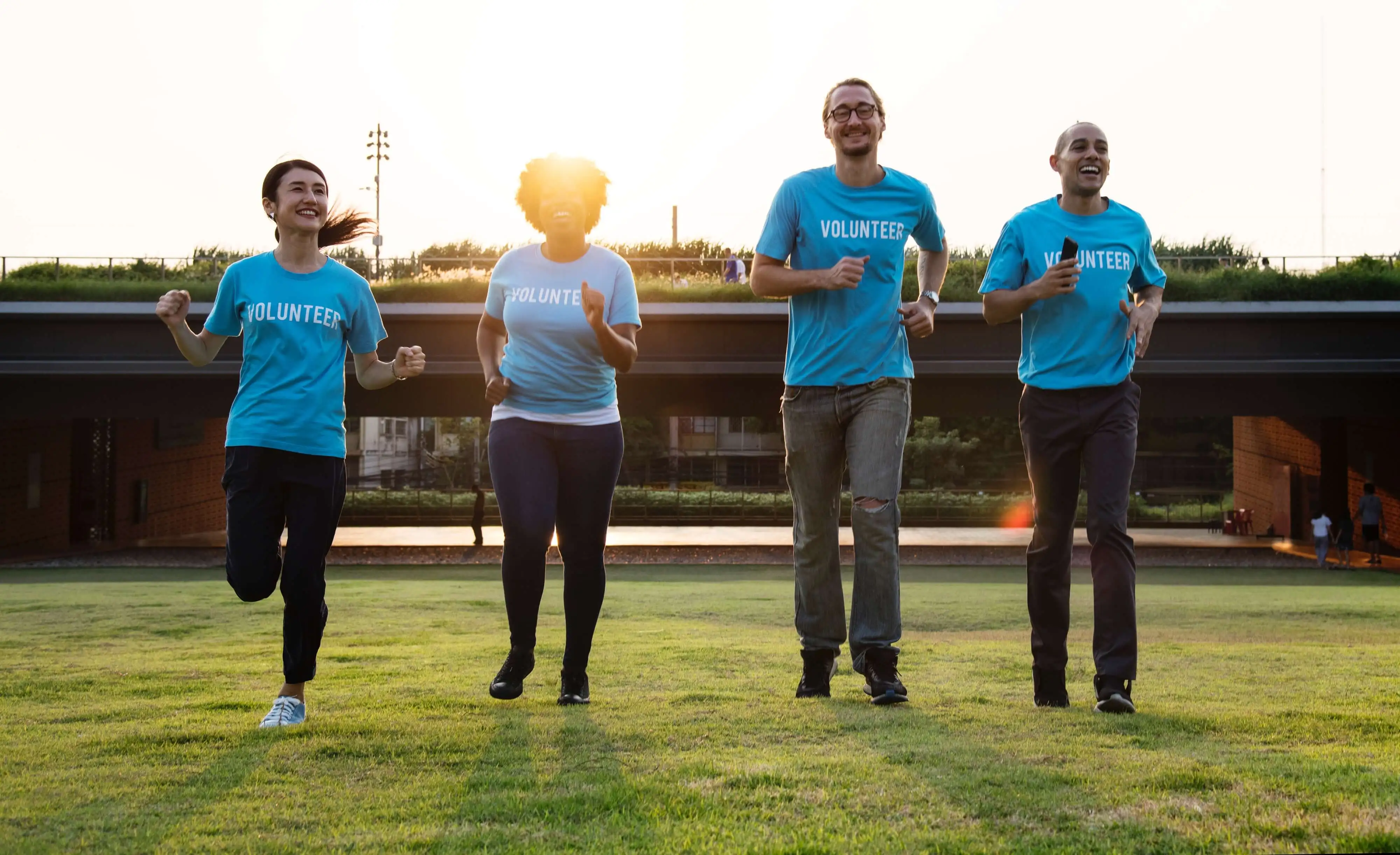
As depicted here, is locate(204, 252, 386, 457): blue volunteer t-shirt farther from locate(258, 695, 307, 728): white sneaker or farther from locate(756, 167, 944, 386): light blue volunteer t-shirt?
locate(756, 167, 944, 386): light blue volunteer t-shirt

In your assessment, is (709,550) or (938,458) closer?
(709,550)

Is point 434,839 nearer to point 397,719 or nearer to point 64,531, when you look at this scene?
point 397,719

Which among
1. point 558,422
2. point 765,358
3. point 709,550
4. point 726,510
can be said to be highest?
point 765,358

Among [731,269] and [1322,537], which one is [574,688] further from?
[731,269]

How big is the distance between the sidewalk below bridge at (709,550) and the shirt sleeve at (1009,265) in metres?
16.6

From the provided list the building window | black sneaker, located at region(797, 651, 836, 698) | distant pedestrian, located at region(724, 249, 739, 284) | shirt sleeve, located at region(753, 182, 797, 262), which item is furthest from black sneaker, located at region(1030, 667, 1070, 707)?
the building window

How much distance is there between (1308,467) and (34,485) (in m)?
32.7

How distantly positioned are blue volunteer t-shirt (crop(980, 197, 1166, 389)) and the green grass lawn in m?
1.29

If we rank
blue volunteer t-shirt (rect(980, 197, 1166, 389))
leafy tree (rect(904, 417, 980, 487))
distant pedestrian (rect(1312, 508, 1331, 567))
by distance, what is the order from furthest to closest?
leafy tree (rect(904, 417, 980, 487)), distant pedestrian (rect(1312, 508, 1331, 567)), blue volunteer t-shirt (rect(980, 197, 1166, 389))

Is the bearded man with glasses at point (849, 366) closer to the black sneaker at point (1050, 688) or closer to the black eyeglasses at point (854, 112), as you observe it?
the black eyeglasses at point (854, 112)

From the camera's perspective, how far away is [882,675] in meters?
4.43

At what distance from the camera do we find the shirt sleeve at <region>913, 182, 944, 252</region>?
4.72m

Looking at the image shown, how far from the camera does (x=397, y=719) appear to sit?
152 inches

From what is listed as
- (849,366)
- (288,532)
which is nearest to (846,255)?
(849,366)
